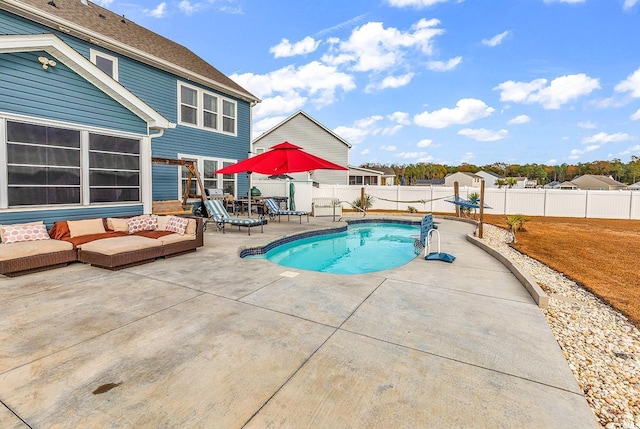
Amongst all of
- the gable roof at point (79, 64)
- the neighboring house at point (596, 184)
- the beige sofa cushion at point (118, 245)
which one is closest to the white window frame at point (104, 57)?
the gable roof at point (79, 64)

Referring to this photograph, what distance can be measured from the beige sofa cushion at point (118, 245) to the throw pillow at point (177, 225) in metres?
0.80

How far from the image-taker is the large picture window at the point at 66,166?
5570 mm

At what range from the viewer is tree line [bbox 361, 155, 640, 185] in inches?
2972

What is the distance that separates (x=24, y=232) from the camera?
17.2 ft

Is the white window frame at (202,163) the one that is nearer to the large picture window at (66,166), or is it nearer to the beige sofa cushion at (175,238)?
the large picture window at (66,166)

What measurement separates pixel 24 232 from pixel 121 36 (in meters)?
8.01

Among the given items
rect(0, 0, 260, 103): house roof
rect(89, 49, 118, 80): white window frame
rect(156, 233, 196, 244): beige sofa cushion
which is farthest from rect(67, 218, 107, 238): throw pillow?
rect(0, 0, 260, 103): house roof

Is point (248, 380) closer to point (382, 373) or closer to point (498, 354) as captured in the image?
point (382, 373)

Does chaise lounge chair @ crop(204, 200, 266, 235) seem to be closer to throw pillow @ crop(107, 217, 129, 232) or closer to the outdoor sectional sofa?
the outdoor sectional sofa

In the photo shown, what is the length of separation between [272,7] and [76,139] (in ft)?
39.9

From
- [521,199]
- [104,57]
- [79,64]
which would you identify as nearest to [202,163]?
[104,57]

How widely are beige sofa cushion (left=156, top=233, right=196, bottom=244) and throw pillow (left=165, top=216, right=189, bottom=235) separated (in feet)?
0.52

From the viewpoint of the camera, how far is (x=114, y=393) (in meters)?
2.13

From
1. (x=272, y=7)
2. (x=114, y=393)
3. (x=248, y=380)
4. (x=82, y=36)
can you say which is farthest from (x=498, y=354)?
(x=272, y=7)
